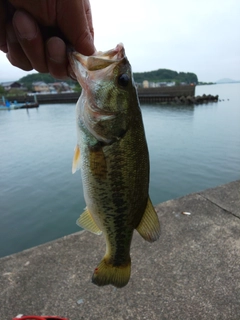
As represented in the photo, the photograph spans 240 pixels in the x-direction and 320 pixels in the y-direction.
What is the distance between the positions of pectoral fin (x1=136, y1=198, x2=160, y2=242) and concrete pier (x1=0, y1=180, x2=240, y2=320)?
145 centimetres

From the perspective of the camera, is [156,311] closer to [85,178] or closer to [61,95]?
[85,178]

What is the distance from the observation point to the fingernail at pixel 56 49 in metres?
1.37

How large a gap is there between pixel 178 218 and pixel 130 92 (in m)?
3.17

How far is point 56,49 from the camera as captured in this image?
4.61 feet

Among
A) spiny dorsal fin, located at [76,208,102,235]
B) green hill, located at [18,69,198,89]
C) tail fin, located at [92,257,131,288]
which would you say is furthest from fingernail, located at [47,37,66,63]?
green hill, located at [18,69,198,89]

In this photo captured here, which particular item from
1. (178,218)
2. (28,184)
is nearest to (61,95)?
(28,184)

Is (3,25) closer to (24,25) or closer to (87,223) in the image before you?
(24,25)

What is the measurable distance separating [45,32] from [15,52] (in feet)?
0.91

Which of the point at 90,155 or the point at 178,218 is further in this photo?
the point at 178,218

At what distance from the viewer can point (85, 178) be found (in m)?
1.54

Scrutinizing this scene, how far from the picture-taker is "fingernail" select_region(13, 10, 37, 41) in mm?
1233

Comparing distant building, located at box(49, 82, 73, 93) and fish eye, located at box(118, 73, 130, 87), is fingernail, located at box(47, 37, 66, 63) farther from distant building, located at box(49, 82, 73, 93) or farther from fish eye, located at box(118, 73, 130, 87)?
distant building, located at box(49, 82, 73, 93)

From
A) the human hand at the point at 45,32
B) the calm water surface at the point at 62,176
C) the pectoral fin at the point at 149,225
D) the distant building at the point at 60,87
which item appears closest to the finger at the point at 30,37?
the human hand at the point at 45,32

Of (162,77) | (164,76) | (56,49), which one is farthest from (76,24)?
(164,76)
